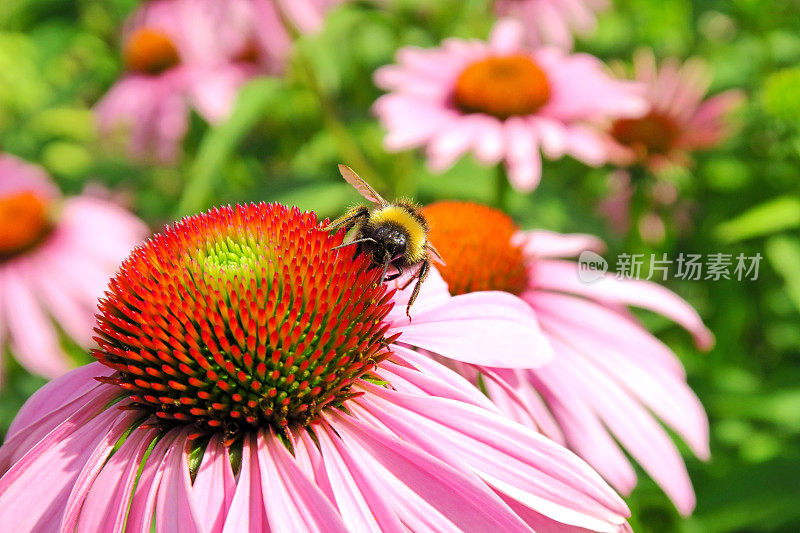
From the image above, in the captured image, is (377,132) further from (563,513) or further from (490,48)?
(563,513)

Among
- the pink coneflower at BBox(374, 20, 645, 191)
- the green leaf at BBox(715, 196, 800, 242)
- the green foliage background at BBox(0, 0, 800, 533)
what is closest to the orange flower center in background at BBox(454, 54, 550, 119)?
the pink coneflower at BBox(374, 20, 645, 191)

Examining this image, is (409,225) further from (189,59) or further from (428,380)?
(189,59)

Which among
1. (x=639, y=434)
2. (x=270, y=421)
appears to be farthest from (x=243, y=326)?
(x=639, y=434)

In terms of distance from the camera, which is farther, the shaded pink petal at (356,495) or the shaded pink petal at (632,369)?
the shaded pink petal at (632,369)

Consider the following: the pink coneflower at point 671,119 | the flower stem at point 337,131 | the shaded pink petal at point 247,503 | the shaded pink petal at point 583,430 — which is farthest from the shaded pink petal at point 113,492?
the pink coneflower at point 671,119

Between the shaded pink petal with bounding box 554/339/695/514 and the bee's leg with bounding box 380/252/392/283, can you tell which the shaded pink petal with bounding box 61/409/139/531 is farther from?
the shaded pink petal with bounding box 554/339/695/514

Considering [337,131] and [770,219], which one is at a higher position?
[337,131]

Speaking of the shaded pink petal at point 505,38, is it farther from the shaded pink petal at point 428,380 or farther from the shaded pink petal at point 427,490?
the shaded pink petal at point 427,490
